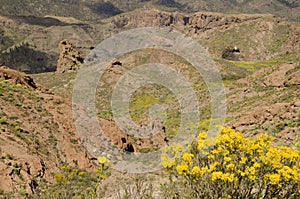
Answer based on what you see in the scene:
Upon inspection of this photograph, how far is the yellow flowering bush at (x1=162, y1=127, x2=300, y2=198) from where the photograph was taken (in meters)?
7.50

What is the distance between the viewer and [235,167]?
7762 mm

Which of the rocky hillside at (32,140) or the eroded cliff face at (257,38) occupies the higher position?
the rocky hillside at (32,140)

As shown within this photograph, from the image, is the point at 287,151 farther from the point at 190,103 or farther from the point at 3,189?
the point at 190,103

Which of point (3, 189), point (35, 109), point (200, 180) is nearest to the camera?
point (200, 180)

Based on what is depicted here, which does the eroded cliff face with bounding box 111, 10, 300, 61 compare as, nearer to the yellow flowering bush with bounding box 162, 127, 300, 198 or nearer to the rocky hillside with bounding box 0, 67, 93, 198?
the rocky hillside with bounding box 0, 67, 93, 198

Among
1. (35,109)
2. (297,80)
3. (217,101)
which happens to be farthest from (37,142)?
(217,101)

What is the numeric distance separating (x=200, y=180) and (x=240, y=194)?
1183mm

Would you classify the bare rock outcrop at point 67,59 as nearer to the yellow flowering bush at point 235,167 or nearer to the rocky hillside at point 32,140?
the rocky hillside at point 32,140

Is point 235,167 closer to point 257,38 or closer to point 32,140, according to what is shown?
point 32,140

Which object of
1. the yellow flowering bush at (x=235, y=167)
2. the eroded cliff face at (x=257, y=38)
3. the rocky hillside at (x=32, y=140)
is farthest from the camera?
the eroded cliff face at (x=257, y=38)

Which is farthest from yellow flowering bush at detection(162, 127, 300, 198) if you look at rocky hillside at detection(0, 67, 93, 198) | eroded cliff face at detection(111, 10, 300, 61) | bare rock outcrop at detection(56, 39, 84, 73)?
eroded cliff face at detection(111, 10, 300, 61)

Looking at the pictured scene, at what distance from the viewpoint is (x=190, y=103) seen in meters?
53.0

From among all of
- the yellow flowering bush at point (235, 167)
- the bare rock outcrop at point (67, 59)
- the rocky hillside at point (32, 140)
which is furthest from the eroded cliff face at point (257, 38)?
the yellow flowering bush at point (235, 167)

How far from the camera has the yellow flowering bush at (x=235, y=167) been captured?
7.50 metres
